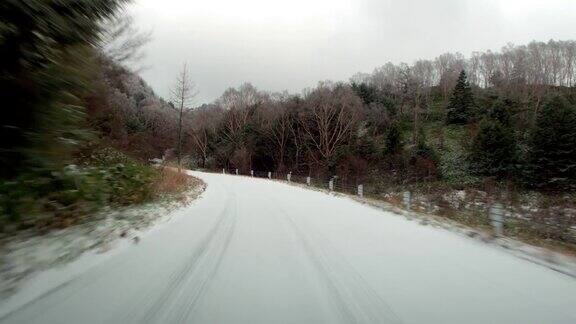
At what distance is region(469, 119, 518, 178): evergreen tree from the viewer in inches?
1480

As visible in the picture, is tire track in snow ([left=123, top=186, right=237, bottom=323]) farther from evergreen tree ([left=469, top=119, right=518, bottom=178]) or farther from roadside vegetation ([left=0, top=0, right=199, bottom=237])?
evergreen tree ([left=469, top=119, right=518, bottom=178])

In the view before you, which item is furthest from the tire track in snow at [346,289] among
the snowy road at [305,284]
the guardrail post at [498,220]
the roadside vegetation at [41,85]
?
the guardrail post at [498,220]

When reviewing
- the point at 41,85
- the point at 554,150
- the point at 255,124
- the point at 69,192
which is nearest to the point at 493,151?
the point at 554,150

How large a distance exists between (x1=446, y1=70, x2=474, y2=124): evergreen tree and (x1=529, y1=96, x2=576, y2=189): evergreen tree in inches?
781

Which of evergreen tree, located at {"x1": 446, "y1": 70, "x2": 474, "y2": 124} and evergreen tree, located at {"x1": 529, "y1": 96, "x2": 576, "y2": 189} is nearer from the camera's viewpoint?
evergreen tree, located at {"x1": 529, "y1": 96, "x2": 576, "y2": 189}

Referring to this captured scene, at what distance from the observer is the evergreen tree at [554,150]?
33.0m

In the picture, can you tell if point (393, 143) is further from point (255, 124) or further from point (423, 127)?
point (255, 124)

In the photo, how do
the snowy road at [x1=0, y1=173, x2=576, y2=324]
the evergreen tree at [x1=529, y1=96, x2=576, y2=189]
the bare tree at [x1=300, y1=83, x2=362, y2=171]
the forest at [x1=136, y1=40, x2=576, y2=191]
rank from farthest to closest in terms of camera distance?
1. the bare tree at [x1=300, y1=83, x2=362, y2=171]
2. the forest at [x1=136, y1=40, x2=576, y2=191]
3. the evergreen tree at [x1=529, y1=96, x2=576, y2=189]
4. the snowy road at [x1=0, y1=173, x2=576, y2=324]

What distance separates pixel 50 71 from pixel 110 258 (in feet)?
9.45

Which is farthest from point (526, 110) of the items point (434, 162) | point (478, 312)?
point (478, 312)

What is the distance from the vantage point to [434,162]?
139 ft

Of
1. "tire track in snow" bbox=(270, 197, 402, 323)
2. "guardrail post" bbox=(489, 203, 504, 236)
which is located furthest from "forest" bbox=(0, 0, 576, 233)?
"guardrail post" bbox=(489, 203, 504, 236)

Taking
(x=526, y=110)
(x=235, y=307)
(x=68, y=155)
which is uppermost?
(x=526, y=110)

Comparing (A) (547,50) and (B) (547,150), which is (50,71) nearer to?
(B) (547,150)
